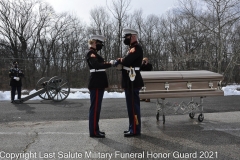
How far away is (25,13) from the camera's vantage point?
33.2 meters

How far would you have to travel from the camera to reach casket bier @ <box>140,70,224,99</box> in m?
5.45

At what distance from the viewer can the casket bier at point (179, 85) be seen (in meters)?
5.45

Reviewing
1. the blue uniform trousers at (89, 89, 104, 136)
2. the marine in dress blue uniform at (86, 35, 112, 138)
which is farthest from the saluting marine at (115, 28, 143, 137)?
the blue uniform trousers at (89, 89, 104, 136)

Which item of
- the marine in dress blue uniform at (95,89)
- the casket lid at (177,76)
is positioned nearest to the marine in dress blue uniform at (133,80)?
the marine in dress blue uniform at (95,89)

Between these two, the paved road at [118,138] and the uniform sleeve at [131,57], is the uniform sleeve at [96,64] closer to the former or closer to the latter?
the uniform sleeve at [131,57]

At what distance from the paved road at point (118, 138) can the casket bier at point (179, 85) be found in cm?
71

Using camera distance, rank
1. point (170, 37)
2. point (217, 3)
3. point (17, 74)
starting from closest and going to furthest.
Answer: point (17, 74) → point (217, 3) → point (170, 37)

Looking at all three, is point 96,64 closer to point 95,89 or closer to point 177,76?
point 95,89

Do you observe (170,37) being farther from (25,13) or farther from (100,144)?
(100,144)

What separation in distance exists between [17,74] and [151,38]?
87.3 ft

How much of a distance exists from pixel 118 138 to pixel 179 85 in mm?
1834

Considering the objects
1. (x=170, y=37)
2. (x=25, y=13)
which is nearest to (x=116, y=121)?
(x=170, y=37)

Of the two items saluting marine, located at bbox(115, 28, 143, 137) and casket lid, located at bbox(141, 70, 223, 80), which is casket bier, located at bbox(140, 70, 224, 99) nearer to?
casket lid, located at bbox(141, 70, 223, 80)

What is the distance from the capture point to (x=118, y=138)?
4.71 m
